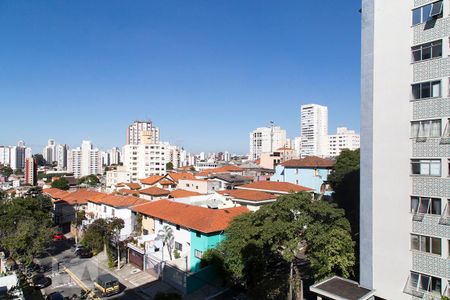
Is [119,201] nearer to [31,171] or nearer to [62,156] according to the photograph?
[31,171]

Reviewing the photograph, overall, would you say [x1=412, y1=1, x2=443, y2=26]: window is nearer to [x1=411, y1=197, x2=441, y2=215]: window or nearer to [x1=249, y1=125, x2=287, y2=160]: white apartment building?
[x1=411, y1=197, x2=441, y2=215]: window

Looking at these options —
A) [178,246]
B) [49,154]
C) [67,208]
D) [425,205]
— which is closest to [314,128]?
[67,208]

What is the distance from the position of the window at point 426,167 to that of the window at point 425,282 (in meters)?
3.91

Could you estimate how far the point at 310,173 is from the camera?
38.8m

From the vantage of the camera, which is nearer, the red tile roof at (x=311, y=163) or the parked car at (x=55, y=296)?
the parked car at (x=55, y=296)

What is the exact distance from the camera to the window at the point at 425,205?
39.7ft

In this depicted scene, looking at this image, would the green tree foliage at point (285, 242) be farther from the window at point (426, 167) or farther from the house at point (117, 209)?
the house at point (117, 209)

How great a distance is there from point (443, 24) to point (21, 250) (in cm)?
2579

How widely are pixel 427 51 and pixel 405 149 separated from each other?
384 centimetres

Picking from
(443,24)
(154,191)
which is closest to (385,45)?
(443,24)

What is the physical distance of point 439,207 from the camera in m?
12.0

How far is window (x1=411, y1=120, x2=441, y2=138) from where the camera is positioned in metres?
12.2

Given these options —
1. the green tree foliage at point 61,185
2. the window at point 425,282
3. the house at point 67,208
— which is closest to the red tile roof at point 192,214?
the window at point 425,282

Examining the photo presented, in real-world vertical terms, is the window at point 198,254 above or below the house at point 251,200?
below
